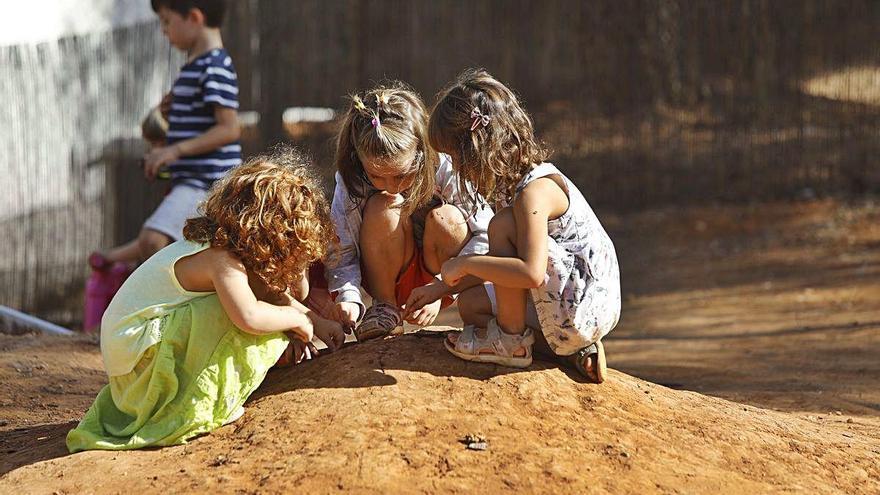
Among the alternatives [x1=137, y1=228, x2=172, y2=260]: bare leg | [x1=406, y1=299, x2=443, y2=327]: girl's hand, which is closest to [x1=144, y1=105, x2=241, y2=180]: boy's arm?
[x1=137, y1=228, x2=172, y2=260]: bare leg

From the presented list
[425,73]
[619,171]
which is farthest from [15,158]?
[619,171]

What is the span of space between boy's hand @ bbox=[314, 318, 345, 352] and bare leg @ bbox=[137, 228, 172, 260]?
2501 millimetres

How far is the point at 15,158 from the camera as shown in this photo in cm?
845

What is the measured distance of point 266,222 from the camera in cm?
342

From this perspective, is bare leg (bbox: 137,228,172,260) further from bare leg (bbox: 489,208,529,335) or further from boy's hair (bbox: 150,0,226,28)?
bare leg (bbox: 489,208,529,335)

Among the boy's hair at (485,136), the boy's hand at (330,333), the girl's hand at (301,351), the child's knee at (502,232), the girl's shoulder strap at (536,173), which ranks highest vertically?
the boy's hair at (485,136)

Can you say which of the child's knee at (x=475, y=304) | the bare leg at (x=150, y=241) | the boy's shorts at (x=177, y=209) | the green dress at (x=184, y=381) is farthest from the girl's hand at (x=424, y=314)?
the bare leg at (x=150, y=241)

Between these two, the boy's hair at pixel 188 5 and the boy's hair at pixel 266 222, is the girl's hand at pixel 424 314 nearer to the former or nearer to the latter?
the boy's hair at pixel 266 222

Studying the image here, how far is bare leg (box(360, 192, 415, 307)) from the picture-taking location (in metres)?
4.04

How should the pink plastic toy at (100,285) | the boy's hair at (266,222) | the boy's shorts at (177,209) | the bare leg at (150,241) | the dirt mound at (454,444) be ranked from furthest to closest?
the pink plastic toy at (100,285), the bare leg at (150,241), the boy's shorts at (177,209), the boy's hair at (266,222), the dirt mound at (454,444)

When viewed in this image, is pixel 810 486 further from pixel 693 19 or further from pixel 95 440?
pixel 693 19

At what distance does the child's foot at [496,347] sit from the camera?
364 centimetres

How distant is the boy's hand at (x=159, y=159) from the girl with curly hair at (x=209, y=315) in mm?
2231

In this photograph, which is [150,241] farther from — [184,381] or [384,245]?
[184,381]
